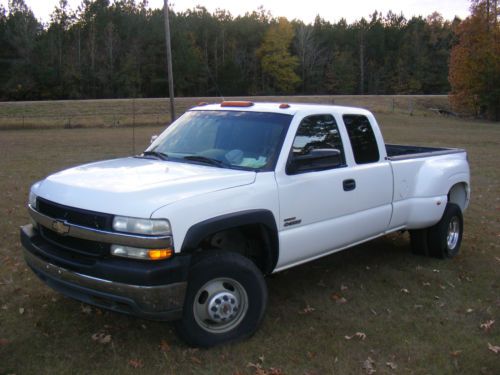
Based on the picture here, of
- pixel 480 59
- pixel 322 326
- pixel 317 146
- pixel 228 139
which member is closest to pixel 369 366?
pixel 322 326

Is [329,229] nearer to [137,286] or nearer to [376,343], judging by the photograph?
[376,343]

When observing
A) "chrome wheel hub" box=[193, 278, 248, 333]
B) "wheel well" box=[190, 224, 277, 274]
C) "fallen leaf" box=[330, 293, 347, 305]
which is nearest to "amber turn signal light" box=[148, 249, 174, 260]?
"chrome wheel hub" box=[193, 278, 248, 333]

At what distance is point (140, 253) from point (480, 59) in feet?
158

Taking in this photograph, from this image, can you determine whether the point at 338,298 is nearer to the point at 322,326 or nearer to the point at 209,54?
the point at 322,326

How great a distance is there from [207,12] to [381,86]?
137ft

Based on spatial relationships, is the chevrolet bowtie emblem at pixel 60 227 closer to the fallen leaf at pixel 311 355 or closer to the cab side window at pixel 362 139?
the fallen leaf at pixel 311 355

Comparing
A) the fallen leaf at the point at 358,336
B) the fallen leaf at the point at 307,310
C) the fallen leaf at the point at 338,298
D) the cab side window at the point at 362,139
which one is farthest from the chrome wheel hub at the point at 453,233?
the fallen leaf at the point at 358,336

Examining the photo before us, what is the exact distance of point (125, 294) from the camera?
3.54 metres

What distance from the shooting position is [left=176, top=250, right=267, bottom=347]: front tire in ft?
12.6

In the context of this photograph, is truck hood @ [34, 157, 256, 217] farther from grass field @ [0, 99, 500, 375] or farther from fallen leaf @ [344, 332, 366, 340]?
fallen leaf @ [344, 332, 366, 340]

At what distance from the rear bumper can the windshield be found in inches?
49.5

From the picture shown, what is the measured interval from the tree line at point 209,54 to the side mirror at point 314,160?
260ft

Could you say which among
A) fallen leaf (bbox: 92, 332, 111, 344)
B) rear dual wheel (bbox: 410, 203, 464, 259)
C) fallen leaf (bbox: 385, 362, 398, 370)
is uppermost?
rear dual wheel (bbox: 410, 203, 464, 259)

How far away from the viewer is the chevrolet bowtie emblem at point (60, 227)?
12.4 ft
